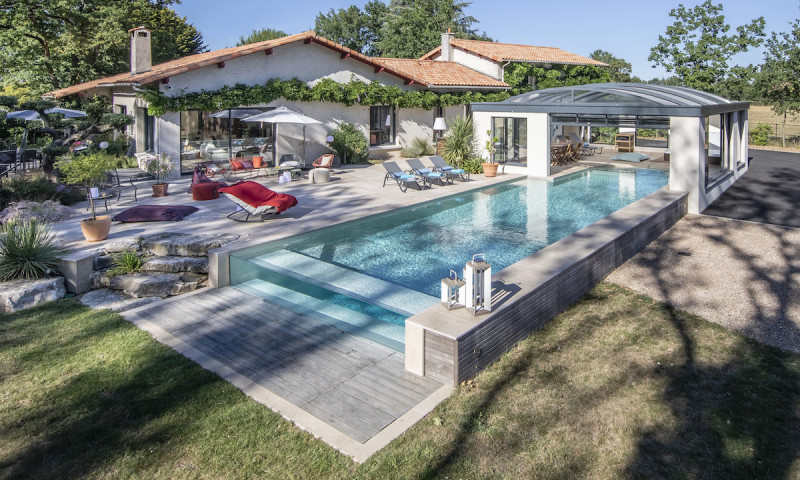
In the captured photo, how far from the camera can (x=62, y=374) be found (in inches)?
243

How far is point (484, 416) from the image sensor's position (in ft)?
17.6

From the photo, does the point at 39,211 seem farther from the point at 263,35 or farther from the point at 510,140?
the point at 263,35

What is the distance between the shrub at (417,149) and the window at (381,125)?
985mm

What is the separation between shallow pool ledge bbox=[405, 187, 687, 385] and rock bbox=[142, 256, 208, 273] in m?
4.49

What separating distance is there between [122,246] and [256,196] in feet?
10.7

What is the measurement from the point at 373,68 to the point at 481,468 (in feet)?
71.2

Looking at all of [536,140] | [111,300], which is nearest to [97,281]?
[111,300]

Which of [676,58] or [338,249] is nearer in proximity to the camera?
[338,249]

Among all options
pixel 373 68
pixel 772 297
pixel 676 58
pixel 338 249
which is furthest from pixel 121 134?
pixel 676 58

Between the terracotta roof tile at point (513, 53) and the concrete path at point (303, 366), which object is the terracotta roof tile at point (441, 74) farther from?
the concrete path at point (303, 366)

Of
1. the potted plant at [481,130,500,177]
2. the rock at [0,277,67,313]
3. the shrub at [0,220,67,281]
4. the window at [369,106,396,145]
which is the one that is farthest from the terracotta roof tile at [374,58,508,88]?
the rock at [0,277,67,313]

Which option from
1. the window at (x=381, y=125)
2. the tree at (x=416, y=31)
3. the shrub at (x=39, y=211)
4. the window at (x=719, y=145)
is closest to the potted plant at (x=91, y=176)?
the shrub at (x=39, y=211)

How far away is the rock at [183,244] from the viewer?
9.55 m

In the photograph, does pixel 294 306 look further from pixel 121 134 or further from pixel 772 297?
pixel 121 134
